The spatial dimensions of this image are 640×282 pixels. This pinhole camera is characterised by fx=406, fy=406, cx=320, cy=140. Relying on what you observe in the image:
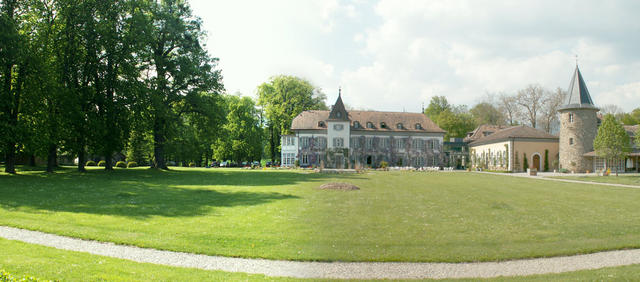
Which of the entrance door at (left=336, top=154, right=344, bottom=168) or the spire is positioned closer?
the spire

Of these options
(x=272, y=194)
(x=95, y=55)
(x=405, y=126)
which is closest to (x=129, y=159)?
(x=95, y=55)

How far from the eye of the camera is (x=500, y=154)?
58.8m

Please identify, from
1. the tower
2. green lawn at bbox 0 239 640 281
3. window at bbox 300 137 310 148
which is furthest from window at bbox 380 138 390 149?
green lawn at bbox 0 239 640 281

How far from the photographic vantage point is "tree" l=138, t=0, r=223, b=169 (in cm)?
3862

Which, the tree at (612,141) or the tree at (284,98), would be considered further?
the tree at (284,98)

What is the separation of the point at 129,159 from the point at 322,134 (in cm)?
3096

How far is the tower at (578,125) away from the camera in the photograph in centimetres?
4928

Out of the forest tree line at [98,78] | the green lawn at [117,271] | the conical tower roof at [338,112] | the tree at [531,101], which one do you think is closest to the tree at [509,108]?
the tree at [531,101]

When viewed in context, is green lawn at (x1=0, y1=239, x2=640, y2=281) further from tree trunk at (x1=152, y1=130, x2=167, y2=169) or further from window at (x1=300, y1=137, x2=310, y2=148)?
window at (x1=300, y1=137, x2=310, y2=148)

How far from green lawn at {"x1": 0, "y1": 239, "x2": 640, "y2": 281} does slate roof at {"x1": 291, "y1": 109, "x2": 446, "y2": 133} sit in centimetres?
5313

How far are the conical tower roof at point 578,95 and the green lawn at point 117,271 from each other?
49.0 meters

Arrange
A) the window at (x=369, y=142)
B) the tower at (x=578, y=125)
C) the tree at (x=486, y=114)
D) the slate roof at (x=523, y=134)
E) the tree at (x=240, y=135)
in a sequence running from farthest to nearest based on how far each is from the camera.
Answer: the tree at (x=486, y=114)
the tree at (x=240, y=135)
the window at (x=369, y=142)
the slate roof at (x=523, y=134)
the tower at (x=578, y=125)

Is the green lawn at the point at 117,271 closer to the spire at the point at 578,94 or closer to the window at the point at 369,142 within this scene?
the spire at the point at 578,94

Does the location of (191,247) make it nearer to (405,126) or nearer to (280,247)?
(280,247)
